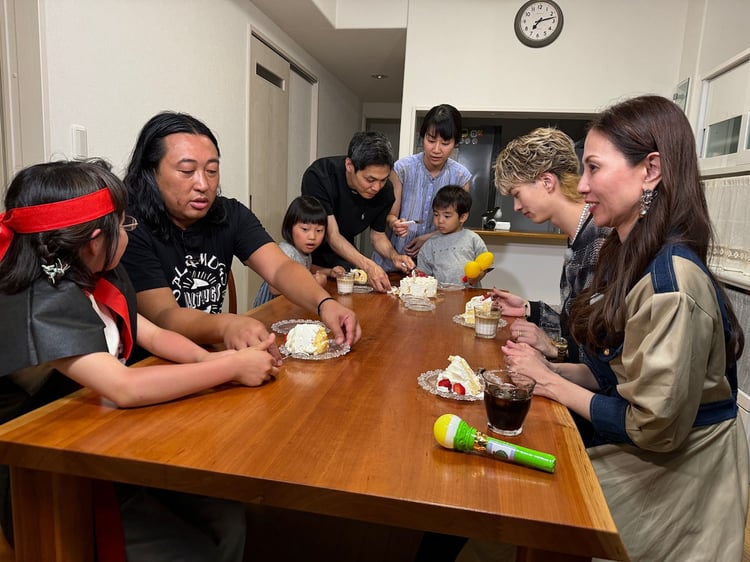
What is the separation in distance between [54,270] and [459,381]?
82 centimetres

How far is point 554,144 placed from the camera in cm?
165

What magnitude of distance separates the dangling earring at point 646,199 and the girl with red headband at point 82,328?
0.88m

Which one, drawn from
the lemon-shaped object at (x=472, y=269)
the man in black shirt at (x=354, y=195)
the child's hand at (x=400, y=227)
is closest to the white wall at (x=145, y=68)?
the man in black shirt at (x=354, y=195)

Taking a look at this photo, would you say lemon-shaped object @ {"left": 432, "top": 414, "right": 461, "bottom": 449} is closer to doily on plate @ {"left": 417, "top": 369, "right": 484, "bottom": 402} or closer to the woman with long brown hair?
doily on plate @ {"left": 417, "top": 369, "right": 484, "bottom": 402}

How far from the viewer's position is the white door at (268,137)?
3768 millimetres

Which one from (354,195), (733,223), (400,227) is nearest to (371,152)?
(354,195)

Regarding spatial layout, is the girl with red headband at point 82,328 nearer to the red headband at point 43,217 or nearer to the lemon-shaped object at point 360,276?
the red headband at point 43,217

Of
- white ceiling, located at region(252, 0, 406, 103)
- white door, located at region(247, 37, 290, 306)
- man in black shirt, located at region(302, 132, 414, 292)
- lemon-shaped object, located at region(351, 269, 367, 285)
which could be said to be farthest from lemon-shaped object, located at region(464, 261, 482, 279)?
white ceiling, located at region(252, 0, 406, 103)

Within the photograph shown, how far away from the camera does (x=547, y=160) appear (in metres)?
1.64

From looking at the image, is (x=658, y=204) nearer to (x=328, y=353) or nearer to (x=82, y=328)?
(x=328, y=353)

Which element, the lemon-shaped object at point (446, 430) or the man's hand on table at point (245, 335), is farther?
the man's hand on table at point (245, 335)

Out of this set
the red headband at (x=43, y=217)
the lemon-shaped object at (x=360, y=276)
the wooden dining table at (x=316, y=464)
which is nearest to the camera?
the wooden dining table at (x=316, y=464)

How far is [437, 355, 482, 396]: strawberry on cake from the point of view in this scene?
3.37ft

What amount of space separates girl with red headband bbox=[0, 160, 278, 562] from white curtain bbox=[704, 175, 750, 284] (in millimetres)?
2466
